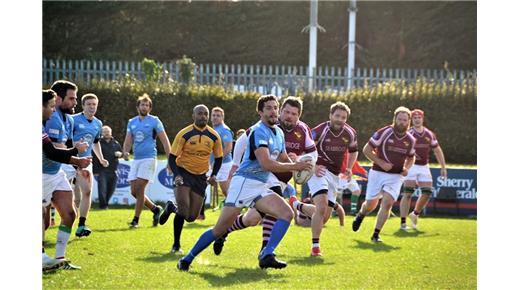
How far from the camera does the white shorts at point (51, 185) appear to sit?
6.89 m

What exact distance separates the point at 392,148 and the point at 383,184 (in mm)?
392

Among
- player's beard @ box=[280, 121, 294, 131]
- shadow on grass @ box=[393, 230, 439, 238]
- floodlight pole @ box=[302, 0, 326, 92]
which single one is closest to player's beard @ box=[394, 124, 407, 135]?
shadow on grass @ box=[393, 230, 439, 238]

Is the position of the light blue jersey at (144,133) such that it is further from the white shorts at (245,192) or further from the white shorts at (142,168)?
the white shorts at (245,192)

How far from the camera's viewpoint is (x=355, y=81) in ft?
46.9

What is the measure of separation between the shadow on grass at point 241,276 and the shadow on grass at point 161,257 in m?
0.68

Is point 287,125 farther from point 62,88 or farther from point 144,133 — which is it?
point 144,133

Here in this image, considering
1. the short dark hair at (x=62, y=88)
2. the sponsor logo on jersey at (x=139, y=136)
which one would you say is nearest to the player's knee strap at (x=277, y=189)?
the short dark hair at (x=62, y=88)

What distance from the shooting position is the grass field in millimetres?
6848

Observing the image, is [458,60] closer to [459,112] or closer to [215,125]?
[459,112]

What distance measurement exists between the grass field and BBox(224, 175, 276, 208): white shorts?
1.91 ft

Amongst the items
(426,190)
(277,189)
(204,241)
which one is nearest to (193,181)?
(277,189)
